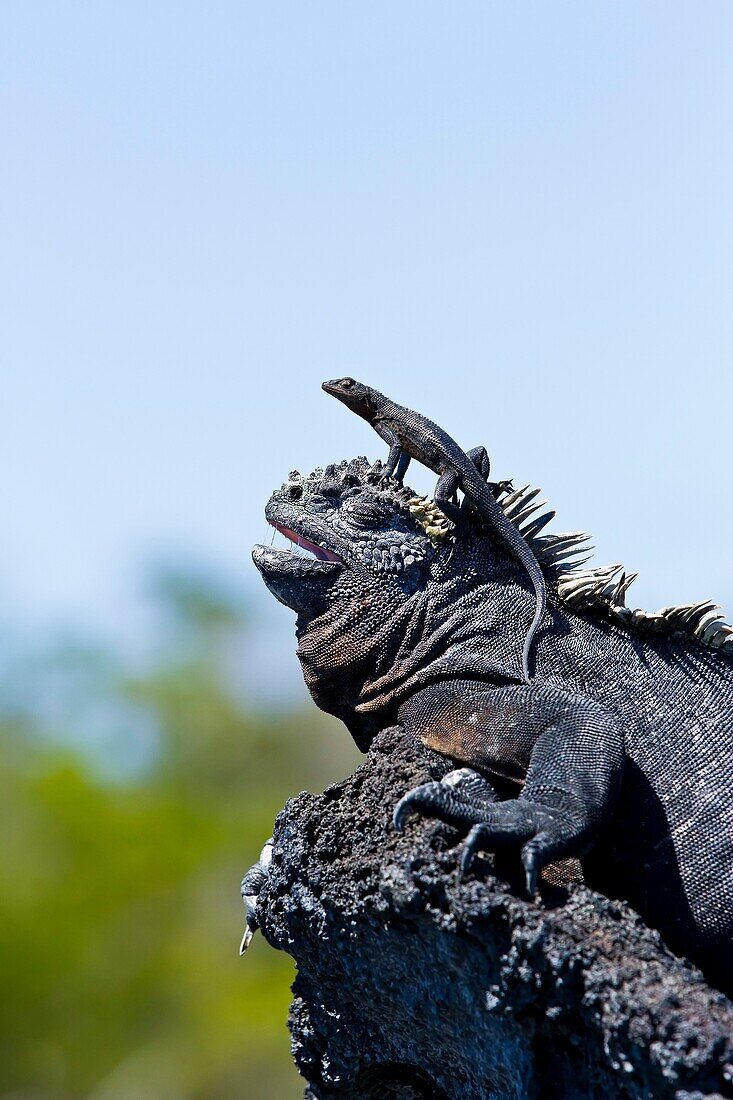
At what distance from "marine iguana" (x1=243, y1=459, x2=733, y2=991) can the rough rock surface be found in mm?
160

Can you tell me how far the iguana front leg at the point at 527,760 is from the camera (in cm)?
418

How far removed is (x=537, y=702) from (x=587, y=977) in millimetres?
1130

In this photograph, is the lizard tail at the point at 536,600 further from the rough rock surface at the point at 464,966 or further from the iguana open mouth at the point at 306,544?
the iguana open mouth at the point at 306,544

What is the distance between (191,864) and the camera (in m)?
18.0

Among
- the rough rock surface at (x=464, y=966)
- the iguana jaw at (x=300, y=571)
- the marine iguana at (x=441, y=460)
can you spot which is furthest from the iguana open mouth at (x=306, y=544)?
the rough rock surface at (x=464, y=966)

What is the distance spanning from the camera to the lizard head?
595 centimetres

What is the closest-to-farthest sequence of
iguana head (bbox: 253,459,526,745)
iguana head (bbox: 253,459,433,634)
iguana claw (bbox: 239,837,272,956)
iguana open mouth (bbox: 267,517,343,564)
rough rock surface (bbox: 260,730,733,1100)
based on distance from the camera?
rough rock surface (bbox: 260,730,733,1100), iguana claw (bbox: 239,837,272,956), iguana head (bbox: 253,459,526,745), iguana head (bbox: 253,459,433,634), iguana open mouth (bbox: 267,517,343,564)

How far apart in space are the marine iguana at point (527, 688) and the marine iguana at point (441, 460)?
8 cm

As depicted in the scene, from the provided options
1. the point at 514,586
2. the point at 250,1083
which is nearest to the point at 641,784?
the point at 514,586

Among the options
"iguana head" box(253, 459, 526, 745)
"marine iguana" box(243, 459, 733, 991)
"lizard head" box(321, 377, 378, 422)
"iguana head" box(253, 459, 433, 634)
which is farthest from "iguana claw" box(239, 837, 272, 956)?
"lizard head" box(321, 377, 378, 422)

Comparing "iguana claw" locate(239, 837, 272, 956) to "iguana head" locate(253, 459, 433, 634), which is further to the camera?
"iguana head" locate(253, 459, 433, 634)

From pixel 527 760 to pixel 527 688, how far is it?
11.5 inches

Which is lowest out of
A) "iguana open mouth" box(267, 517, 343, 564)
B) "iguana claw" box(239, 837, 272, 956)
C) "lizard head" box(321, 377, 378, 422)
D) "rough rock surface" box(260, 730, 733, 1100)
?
"rough rock surface" box(260, 730, 733, 1100)

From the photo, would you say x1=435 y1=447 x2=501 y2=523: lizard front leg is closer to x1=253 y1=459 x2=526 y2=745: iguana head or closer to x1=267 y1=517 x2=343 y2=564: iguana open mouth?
x1=253 y1=459 x2=526 y2=745: iguana head
